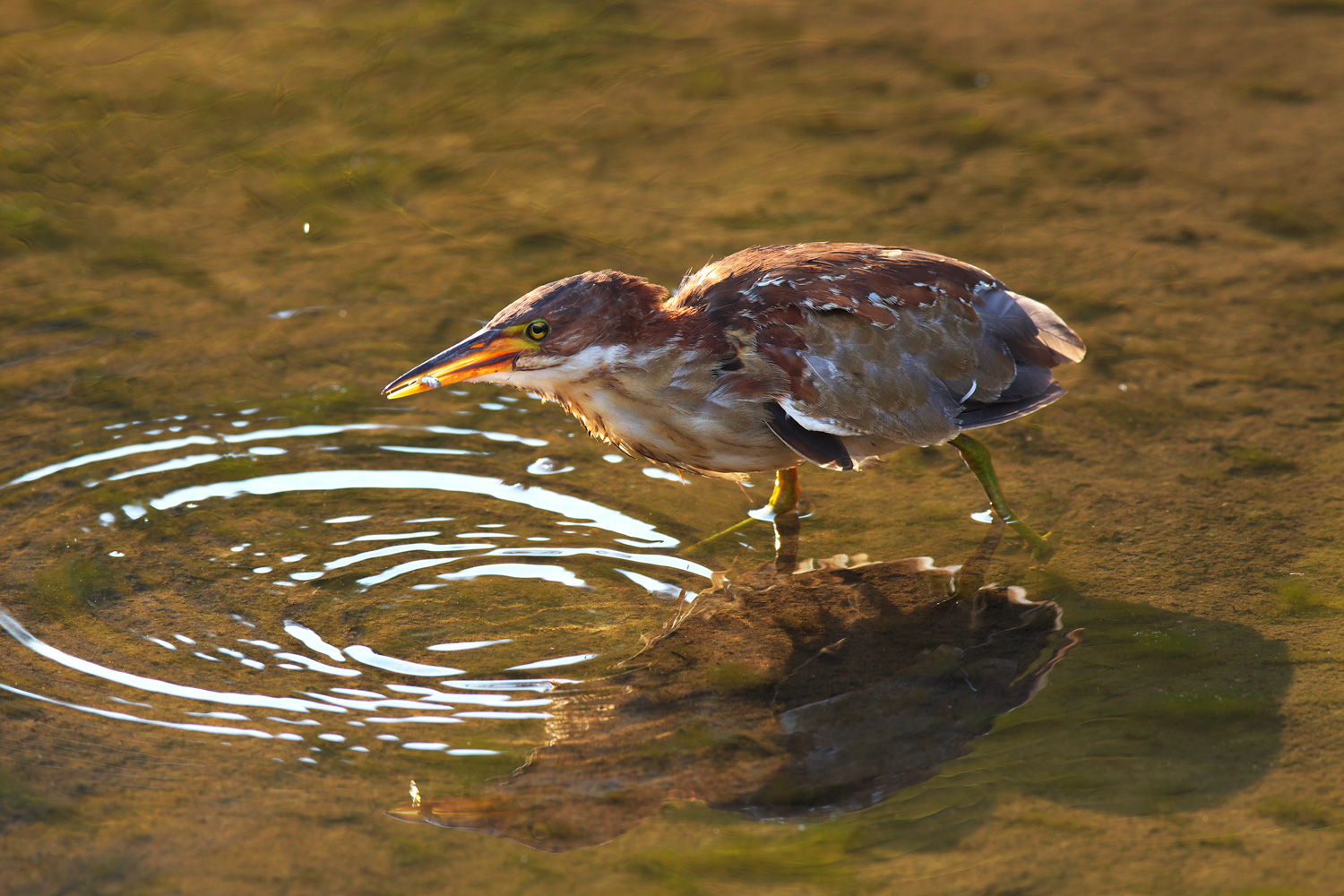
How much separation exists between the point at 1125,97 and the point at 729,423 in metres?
5.44

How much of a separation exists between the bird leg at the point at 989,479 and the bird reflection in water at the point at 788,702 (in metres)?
0.11

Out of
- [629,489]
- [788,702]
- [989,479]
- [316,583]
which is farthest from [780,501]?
[316,583]

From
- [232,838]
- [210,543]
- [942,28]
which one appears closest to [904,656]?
[232,838]

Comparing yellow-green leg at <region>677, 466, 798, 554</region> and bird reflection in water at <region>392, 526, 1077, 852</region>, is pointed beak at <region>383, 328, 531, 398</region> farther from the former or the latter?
yellow-green leg at <region>677, 466, 798, 554</region>

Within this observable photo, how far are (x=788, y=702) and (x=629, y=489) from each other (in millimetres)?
1607

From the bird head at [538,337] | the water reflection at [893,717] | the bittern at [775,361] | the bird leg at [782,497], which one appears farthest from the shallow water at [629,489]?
the bird head at [538,337]

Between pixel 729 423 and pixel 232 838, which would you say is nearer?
pixel 232 838

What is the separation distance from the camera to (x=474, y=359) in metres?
4.74

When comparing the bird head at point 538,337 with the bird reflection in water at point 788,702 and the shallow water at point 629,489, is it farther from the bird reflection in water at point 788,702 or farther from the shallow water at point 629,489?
the bird reflection in water at point 788,702

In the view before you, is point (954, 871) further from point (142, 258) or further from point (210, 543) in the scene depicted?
point (142, 258)

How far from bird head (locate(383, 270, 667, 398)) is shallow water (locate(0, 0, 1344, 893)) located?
2.76ft

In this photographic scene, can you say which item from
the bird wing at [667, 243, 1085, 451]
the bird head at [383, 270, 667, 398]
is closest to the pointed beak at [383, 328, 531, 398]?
the bird head at [383, 270, 667, 398]

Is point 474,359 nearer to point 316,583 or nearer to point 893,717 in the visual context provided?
point 316,583

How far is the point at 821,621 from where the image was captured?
16.2 ft
